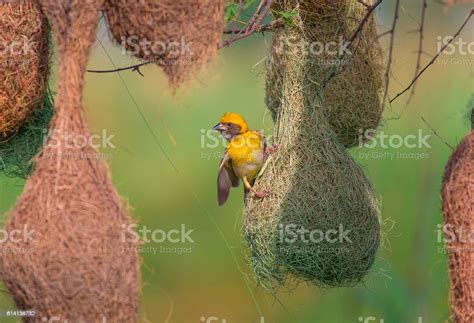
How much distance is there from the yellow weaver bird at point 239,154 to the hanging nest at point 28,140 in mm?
823

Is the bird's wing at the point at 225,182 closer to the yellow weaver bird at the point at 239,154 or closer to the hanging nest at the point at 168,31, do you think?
the yellow weaver bird at the point at 239,154

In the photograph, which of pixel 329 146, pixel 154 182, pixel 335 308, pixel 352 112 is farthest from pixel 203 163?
pixel 329 146

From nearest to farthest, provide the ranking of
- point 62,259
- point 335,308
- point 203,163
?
1. point 62,259
2. point 335,308
3. point 203,163

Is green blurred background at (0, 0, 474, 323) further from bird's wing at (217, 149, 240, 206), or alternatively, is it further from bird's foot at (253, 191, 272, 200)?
bird's foot at (253, 191, 272, 200)

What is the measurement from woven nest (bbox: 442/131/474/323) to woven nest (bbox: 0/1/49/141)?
5.57ft

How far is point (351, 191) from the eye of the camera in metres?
3.44

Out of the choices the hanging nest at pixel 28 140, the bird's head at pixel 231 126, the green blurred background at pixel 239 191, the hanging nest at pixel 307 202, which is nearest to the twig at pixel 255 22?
the hanging nest at pixel 307 202

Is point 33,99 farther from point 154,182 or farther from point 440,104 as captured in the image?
point 440,104

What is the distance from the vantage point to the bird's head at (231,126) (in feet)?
12.6

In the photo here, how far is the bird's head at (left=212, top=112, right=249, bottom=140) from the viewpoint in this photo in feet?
12.6

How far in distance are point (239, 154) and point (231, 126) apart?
6.6 inches

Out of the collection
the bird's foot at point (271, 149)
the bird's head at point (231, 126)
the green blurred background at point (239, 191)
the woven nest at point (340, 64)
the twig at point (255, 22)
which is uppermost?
the twig at point (255, 22)

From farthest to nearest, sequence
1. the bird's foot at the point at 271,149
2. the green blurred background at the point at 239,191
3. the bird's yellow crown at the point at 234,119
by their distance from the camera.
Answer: the green blurred background at the point at 239,191 → the bird's yellow crown at the point at 234,119 → the bird's foot at the point at 271,149

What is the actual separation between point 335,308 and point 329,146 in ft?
7.12
